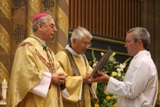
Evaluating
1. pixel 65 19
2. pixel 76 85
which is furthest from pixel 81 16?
pixel 76 85

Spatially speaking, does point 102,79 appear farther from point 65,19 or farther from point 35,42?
point 65,19

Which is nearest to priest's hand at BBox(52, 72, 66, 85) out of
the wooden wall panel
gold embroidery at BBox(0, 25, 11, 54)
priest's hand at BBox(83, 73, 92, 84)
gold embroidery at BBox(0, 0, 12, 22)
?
priest's hand at BBox(83, 73, 92, 84)

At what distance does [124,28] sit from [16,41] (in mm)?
4796

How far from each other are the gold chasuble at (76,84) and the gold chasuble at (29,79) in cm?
41

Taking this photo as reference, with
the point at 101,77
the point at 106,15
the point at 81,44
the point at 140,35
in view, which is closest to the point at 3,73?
the point at 81,44

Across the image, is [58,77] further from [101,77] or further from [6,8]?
[6,8]

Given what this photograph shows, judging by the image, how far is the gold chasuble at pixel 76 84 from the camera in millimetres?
6145

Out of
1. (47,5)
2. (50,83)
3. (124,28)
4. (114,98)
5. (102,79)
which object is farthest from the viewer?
(124,28)

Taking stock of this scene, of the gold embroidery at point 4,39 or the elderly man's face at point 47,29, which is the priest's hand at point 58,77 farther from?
the gold embroidery at point 4,39

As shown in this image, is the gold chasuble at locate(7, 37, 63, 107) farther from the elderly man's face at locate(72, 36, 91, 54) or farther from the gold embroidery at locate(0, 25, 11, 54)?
the gold embroidery at locate(0, 25, 11, 54)

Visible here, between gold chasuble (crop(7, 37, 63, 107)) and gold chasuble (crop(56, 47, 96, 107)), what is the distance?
412mm

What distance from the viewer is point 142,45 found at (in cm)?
589

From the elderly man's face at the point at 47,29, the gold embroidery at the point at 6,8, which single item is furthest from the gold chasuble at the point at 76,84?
the gold embroidery at the point at 6,8

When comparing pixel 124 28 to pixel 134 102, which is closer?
pixel 134 102
